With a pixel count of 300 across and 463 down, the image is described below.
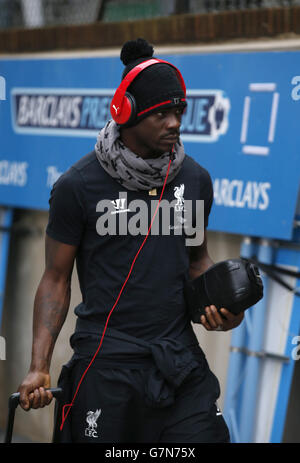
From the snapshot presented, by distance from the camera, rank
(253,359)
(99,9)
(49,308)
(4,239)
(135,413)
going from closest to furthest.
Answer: (135,413) → (49,308) → (253,359) → (99,9) → (4,239)

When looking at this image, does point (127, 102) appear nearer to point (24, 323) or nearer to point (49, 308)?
point (49, 308)

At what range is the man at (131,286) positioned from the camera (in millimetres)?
2578

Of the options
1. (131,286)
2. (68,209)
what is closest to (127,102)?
(68,209)

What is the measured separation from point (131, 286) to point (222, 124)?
5.36 feet

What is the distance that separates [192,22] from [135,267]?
6.92 feet

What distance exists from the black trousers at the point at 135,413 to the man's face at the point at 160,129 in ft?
3.00

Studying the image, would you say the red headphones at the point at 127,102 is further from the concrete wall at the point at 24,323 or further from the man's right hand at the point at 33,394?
the concrete wall at the point at 24,323

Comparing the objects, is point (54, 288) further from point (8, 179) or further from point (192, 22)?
→ point (8, 179)

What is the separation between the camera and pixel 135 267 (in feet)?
8.63

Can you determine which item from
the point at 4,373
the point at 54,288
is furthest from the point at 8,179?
the point at 54,288

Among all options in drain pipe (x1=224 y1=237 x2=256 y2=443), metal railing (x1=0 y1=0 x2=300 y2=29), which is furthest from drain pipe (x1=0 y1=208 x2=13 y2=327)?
drain pipe (x1=224 y1=237 x2=256 y2=443)

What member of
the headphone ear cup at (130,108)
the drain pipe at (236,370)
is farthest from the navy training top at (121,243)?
the drain pipe at (236,370)

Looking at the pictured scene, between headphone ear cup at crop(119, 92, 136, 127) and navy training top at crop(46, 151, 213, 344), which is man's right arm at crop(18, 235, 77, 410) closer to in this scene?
navy training top at crop(46, 151, 213, 344)

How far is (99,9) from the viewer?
4.88 m
